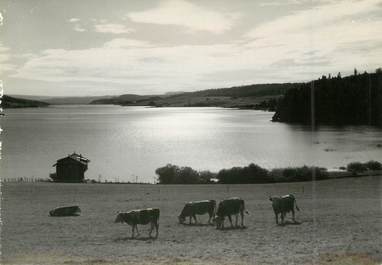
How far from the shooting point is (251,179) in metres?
17.5

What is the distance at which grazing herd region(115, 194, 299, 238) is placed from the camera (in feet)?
34.7

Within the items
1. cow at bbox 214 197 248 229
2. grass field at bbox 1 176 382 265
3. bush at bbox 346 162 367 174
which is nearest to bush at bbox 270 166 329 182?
bush at bbox 346 162 367 174

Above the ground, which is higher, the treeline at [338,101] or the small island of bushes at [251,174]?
the treeline at [338,101]

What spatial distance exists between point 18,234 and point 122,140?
378 inches

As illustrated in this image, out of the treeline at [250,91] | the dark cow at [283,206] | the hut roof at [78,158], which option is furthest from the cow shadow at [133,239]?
the hut roof at [78,158]

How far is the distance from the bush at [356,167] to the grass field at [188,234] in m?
1.96

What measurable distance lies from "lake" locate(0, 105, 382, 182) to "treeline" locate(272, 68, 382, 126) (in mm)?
360

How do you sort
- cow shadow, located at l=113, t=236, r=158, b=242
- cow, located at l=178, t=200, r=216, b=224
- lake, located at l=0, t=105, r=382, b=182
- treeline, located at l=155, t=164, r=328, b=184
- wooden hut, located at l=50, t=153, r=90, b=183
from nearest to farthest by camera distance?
cow shadow, located at l=113, t=236, r=158, b=242, cow, located at l=178, t=200, r=216, b=224, lake, located at l=0, t=105, r=382, b=182, treeline, located at l=155, t=164, r=328, b=184, wooden hut, located at l=50, t=153, r=90, b=183

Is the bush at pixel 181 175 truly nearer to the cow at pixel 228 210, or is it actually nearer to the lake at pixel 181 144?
the lake at pixel 181 144

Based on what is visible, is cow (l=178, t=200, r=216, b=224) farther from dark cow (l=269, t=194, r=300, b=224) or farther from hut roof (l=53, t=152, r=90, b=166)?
hut roof (l=53, t=152, r=90, b=166)

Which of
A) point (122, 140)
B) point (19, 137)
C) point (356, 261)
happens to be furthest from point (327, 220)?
point (19, 137)

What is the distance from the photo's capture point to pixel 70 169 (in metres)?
19.6

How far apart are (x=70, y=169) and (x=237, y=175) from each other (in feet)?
Result: 27.1

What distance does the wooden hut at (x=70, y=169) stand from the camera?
18.9 metres
